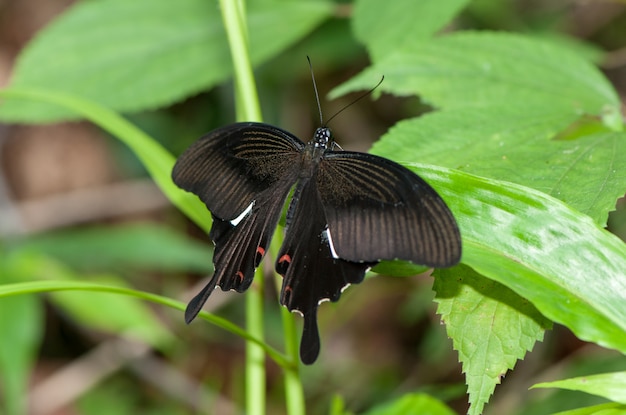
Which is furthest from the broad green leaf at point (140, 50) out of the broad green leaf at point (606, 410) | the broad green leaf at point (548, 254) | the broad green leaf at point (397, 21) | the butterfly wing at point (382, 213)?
the broad green leaf at point (606, 410)

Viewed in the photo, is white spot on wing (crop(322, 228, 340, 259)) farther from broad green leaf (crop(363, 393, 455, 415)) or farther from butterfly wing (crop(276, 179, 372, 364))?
broad green leaf (crop(363, 393, 455, 415))

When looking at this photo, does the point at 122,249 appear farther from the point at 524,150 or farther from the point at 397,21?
the point at 524,150

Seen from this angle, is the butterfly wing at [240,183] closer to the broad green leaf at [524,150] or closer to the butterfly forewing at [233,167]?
the butterfly forewing at [233,167]

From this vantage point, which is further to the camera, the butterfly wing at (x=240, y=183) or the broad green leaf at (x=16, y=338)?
the broad green leaf at (x=16, y=338)

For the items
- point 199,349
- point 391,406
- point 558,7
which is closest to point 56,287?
point 391,406

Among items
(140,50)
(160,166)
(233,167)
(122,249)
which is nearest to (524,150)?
(233,167)

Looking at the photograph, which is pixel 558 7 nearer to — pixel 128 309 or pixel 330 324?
pixel 330 324

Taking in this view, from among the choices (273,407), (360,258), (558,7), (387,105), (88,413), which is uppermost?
(360,258)
